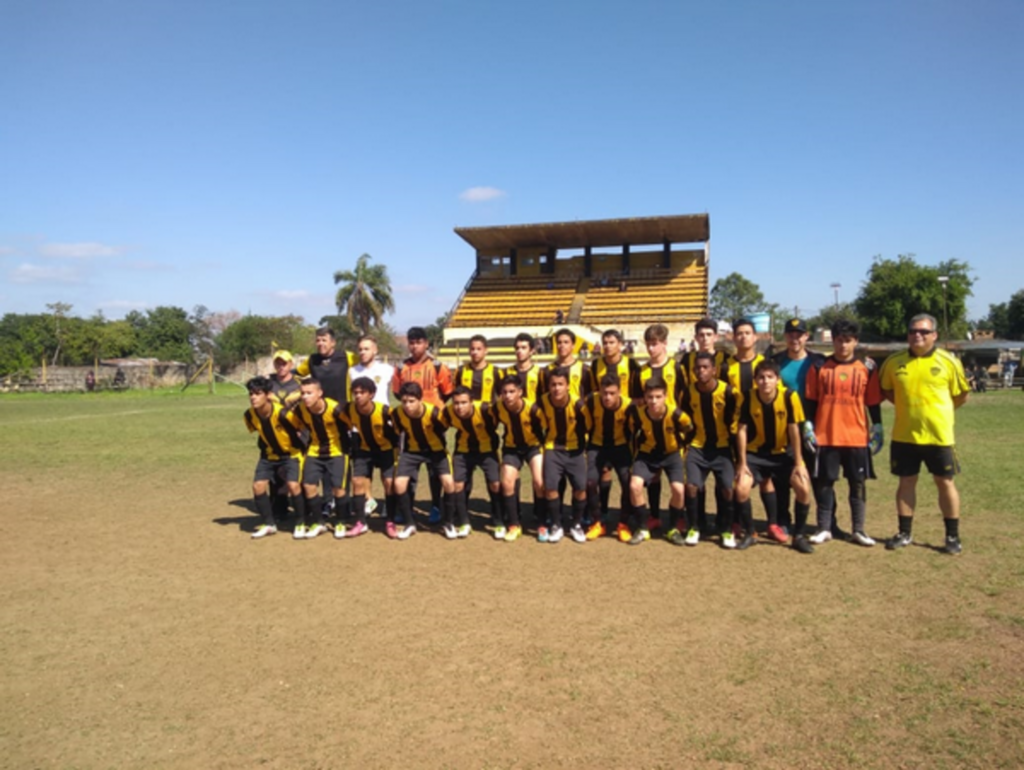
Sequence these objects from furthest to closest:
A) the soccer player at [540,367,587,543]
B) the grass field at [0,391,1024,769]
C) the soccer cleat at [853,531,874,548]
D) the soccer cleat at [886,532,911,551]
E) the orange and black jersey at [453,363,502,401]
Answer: the orange and black jersey at [453,363,502,401]
the soccer player at [540,367,587,543]
the soccer cleat at [853,531,874,548]
the soccer cleat at [886,532,911,551]
the grass field at [0,391,1024,769]

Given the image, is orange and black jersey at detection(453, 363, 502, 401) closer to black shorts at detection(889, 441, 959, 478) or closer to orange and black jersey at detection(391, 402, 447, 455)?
orange and black jersey at detection(391, 402, 447, 455)

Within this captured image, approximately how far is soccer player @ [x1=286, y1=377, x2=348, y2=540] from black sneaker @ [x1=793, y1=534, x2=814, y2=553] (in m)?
4.32

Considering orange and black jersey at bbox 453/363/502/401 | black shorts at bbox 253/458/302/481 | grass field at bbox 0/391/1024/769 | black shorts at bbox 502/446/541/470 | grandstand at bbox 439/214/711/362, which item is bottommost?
grass field at bbox 0/391/1024/769

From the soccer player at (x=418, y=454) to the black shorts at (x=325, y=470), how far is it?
601mm

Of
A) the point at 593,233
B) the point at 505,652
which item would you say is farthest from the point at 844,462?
the point at 593,233

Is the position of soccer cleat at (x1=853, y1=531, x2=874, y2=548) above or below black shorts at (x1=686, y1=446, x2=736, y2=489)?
below

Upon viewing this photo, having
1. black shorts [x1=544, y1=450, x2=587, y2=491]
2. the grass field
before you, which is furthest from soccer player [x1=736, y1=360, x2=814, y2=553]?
black shorts [x1=544, y1=450, x2=587, y2=491]

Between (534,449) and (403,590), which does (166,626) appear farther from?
(534,449)

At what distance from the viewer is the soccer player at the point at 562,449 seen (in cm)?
663

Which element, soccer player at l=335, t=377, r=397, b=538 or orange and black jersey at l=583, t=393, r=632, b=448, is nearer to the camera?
orange and black jersey at l=583, t=393, r=632, b=448

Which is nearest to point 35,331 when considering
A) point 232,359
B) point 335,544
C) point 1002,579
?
point 232,359

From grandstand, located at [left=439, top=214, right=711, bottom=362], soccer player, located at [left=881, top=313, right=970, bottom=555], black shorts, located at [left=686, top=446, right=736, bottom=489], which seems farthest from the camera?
grandstand, located at [left=439, top=214, right=711, bottom=362]

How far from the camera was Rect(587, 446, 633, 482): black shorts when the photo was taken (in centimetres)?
680

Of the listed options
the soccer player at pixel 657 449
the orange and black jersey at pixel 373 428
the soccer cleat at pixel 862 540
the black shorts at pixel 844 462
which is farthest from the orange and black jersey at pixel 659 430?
the orange and black jersey at pixel 373 428
